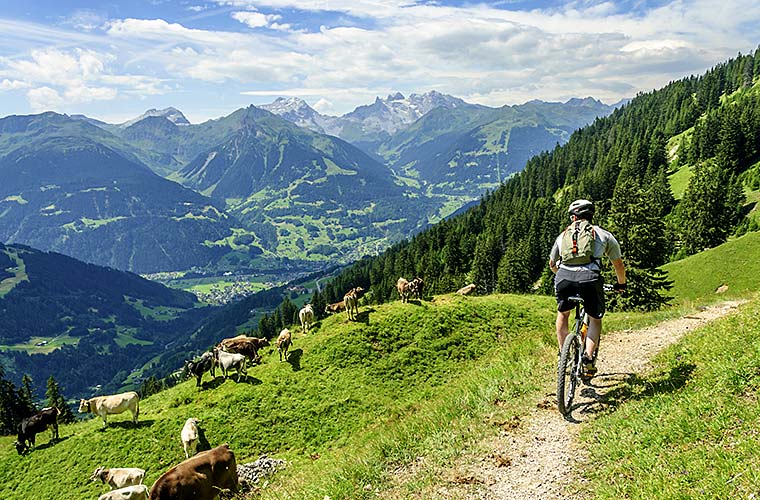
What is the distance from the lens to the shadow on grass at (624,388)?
1022 centimetres

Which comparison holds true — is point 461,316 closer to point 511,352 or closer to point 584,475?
point 511,352

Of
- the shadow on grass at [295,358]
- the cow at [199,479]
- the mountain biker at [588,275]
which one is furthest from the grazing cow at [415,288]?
the mountain biker at [588,275]

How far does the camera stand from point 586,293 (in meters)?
10.2

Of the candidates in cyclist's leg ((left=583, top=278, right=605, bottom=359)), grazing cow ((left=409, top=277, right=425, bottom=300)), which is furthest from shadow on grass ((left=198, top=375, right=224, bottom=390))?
cyclist's leg ((left=583, top=278, right=605, bottom=359))

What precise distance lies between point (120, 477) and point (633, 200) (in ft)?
188

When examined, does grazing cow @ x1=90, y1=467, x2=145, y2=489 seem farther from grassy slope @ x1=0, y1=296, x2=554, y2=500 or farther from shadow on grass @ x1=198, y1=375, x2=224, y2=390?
shadow on grass @ x1=198, y1=375, x2=224, y2=390

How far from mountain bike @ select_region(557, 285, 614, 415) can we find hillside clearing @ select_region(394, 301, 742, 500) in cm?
50

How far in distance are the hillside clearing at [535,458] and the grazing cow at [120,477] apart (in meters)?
16.0

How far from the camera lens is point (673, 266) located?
64.2m

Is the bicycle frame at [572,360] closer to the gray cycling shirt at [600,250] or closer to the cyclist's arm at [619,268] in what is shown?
the gray cycling shirt at [600,250]

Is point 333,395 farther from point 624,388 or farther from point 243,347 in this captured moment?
point 624,388

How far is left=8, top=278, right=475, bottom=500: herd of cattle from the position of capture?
13586 millimetres

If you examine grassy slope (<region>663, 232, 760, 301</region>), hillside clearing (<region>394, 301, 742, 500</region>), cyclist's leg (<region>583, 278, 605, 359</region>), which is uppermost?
cyclist's leg (<region>583, 278, 605, 359</region>)

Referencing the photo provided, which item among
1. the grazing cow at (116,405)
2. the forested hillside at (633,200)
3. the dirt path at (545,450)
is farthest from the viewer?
the forested hillside at (633,200)
